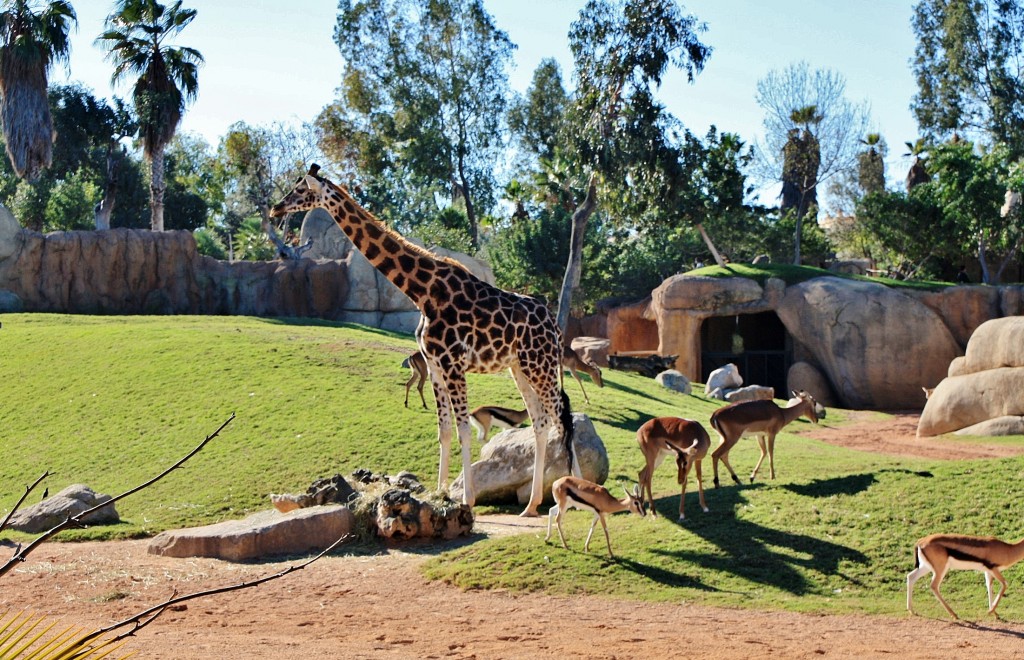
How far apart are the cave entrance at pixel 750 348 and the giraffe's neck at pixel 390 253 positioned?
28.2 m

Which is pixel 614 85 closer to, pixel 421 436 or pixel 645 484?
pixel 421 436

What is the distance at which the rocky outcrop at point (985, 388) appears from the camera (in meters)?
24.2

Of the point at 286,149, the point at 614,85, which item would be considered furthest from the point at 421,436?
the point at 286,149

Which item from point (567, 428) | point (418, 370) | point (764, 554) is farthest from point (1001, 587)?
point (418, 370)

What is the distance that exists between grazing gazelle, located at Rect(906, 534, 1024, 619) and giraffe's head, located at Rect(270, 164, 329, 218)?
8.83 m

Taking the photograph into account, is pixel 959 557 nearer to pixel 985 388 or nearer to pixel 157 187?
pixel 985 388

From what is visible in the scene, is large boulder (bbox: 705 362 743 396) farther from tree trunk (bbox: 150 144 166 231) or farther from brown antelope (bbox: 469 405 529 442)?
tree trunk (bbox: 150 144 166 231)

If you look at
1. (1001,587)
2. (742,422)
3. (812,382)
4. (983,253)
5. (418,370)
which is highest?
(983,253)

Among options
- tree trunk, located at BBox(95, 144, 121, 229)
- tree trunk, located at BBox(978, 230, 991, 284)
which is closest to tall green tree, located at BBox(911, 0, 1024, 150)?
tree trunk, located at BBox(978, 230, 991, 284)

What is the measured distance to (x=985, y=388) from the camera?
81.6 ft

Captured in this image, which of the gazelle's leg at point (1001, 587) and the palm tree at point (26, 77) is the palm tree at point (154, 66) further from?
the gazelle's leg at point (1001, 587)

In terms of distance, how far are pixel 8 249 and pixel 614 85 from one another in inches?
751

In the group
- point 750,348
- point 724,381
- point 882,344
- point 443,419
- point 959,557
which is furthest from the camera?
point 750,348

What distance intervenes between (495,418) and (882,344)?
21.8m
